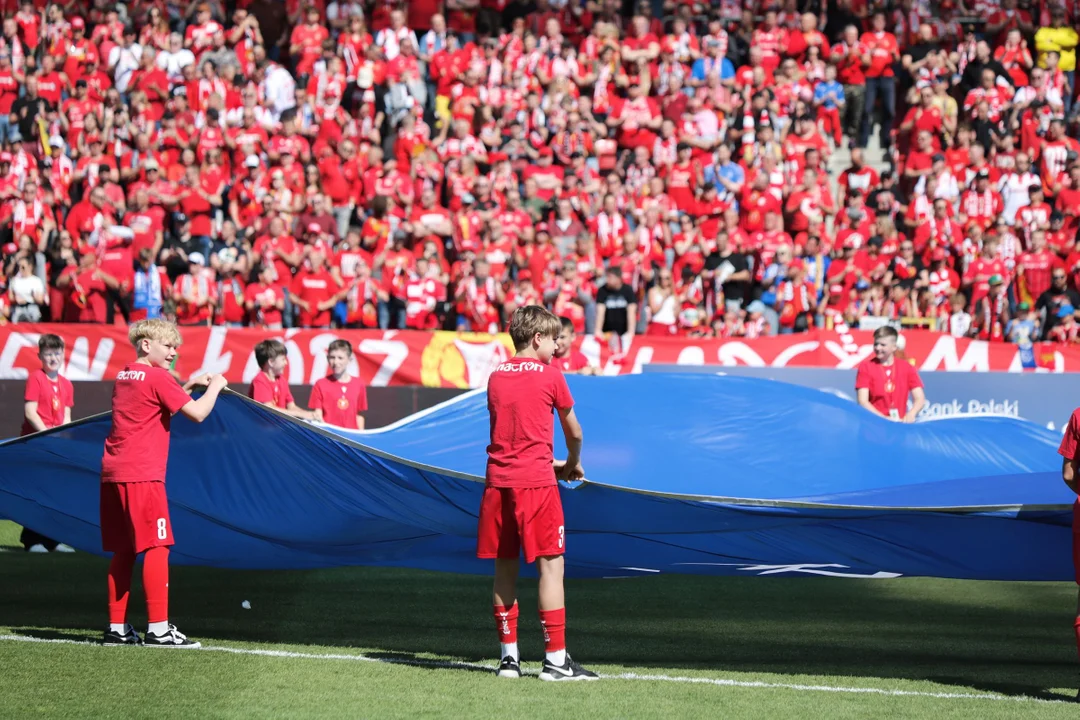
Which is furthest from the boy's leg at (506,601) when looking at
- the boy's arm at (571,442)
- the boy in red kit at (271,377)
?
the boy in red kit at (271,377)

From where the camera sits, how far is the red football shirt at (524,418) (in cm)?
589

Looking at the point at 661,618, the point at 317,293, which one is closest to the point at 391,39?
the point at 317,293

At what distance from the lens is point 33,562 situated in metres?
10.1

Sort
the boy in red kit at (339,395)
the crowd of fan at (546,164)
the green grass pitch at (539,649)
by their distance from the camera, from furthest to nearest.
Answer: the crowd of fan at (546,164)
the boy in red kit at (339,395)
the green grass pitch at (539,649)

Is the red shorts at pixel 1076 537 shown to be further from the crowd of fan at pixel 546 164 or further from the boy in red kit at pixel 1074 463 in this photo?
the crowd of fan at pixel 546 164

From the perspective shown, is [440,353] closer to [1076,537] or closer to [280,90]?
[280,90]

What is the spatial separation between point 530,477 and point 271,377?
13.7 ft

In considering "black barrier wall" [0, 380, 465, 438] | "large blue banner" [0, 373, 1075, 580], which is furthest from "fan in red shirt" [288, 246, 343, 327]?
"large blue banner" [0, 373, 1075, 580]

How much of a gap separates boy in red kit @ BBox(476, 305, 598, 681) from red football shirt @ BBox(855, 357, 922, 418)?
5.02 metres

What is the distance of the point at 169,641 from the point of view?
6.67 meters

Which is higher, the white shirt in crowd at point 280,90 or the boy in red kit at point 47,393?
the white shirt in crowd at point 280,90


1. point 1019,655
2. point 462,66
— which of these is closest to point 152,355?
point 1019,655

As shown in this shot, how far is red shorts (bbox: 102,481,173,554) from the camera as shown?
6.43 metres

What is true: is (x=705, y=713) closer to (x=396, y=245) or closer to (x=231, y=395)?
(x=231, y=395)
